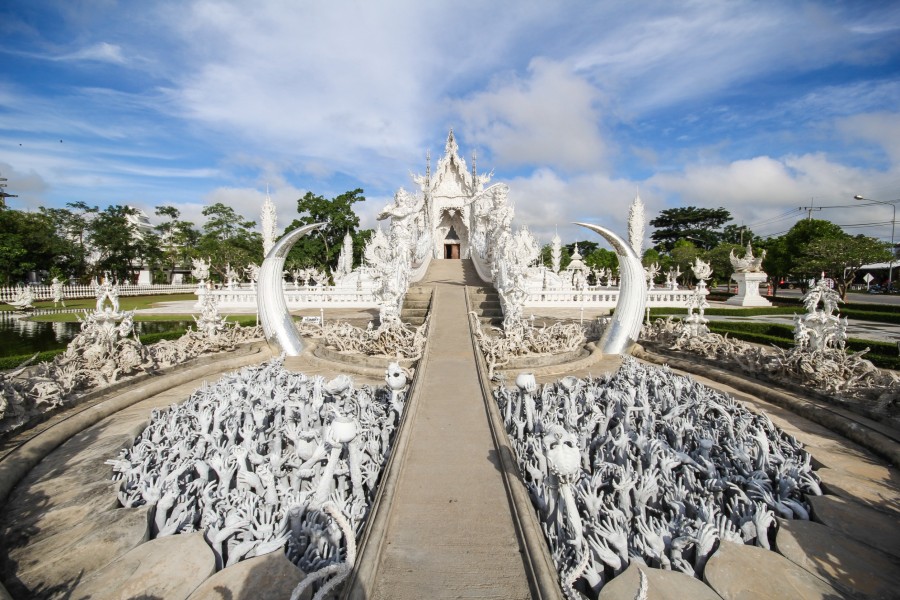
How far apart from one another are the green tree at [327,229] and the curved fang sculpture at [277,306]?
31.2 meters

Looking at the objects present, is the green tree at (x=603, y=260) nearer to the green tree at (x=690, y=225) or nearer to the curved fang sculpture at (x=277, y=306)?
the green tree at (x=690, y=225)

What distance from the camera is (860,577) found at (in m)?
3.22

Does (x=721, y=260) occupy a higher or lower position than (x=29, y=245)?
lower

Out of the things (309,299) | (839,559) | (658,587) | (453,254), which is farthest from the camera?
(453,254)

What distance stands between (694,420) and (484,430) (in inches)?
115

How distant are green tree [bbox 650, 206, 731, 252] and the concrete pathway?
220 ft

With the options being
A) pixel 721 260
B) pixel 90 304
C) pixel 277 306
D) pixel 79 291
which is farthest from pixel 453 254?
pixel 79 291

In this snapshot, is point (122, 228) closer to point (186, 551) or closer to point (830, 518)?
point (186, 551)

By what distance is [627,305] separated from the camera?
10.1 metres

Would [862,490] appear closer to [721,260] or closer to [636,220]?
[636,220]

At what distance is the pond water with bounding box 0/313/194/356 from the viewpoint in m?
11.3

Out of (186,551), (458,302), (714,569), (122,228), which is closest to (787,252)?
(458,302)

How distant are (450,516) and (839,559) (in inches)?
124

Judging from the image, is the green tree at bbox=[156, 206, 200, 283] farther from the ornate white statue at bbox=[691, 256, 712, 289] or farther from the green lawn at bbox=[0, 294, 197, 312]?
the ornate white statue at bbox=[691, 256, 712, 289]
